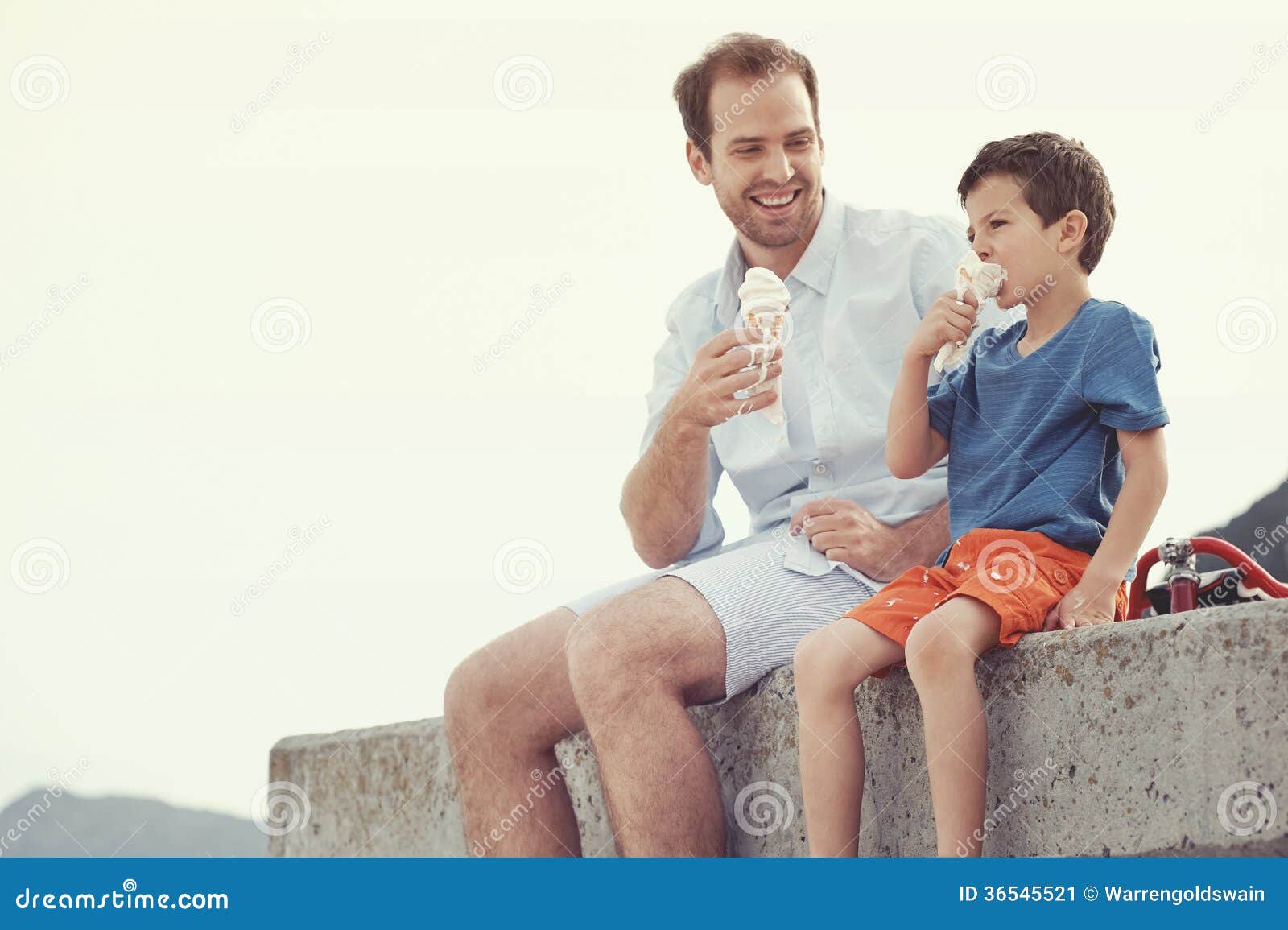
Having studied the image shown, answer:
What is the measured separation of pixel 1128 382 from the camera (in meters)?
1.98

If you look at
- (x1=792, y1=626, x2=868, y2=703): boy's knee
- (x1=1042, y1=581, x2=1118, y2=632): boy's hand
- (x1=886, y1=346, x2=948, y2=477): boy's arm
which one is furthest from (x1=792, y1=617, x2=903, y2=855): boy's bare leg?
(x1=886, y1=346, x2=948, y2=477): boy's arm

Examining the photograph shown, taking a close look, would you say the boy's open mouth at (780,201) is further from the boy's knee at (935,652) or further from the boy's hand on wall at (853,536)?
the boy's knee at (935,652)

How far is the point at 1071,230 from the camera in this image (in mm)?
2145

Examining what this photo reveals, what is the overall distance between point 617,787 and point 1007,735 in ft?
2.12

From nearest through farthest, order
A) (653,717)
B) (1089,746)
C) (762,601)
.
Result: (1089,746), (653,717), (762,601)

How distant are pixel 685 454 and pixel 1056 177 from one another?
0.86m

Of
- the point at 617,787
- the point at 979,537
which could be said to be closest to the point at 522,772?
the point at 617,787

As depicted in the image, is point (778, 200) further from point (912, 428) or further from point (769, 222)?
point (912, 428)

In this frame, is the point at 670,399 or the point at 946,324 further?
the point at 670,399

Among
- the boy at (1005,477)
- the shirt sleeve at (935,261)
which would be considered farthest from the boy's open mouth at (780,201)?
the boy at (1005,477)

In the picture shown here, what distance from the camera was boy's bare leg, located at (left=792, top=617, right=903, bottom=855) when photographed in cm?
196

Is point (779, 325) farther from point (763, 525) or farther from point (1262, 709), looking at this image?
point (1262, 709)

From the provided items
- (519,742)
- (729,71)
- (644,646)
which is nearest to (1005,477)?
(644,646)

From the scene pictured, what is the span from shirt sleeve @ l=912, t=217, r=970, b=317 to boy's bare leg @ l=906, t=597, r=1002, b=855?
35.5 inches
